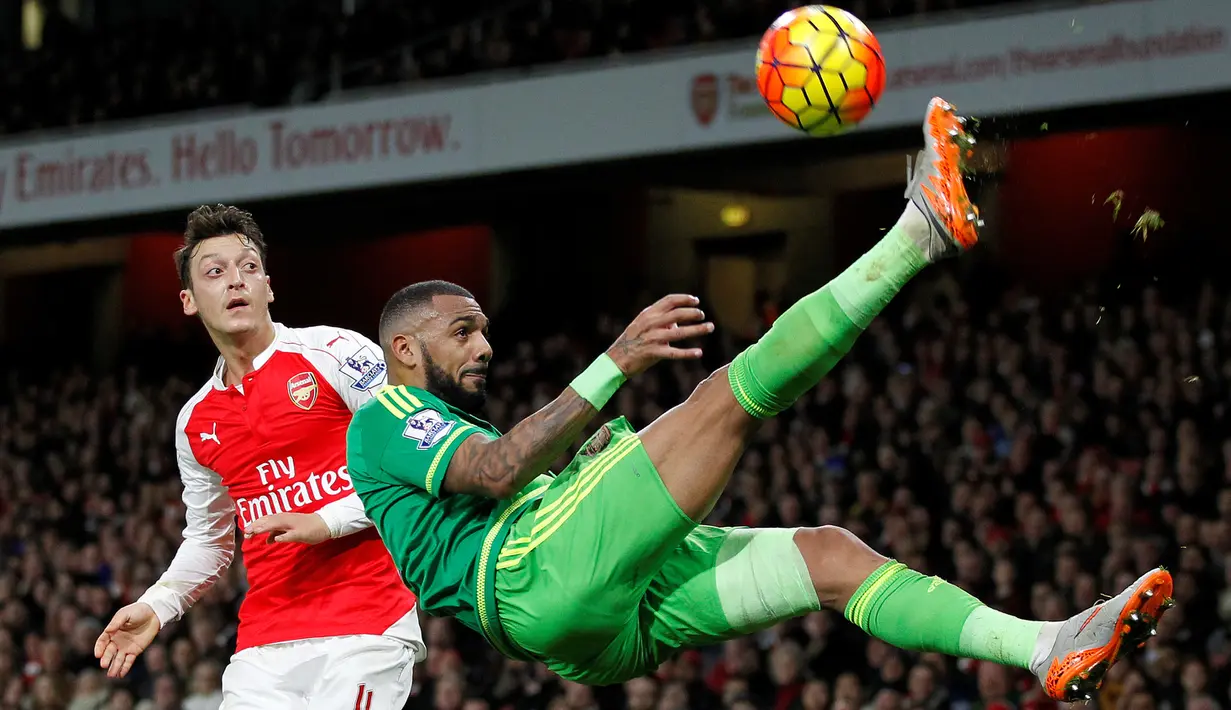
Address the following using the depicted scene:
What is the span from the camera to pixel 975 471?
10.4 m

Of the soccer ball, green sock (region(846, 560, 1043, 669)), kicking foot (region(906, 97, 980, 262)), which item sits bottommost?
green sock (region(846, 560, 1043, 669))

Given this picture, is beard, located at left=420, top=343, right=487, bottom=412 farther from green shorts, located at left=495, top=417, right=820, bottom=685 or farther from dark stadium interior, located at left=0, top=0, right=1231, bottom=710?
dark stadium interior, located at left=0, top=0, right=1231, bottom=710

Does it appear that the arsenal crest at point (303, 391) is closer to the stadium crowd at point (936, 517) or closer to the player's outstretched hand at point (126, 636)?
the player's outstretched hand at point (126, 636)

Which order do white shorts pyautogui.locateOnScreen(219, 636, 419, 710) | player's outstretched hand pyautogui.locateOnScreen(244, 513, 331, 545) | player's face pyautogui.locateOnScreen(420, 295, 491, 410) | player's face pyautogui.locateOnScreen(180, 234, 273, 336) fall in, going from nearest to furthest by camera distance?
player's face pyautogui.locateOnScreen(420, 295, 491, 410), player's outstretched hand pyautogui.locateOnScreen(244, 513, 331, 545), white shorts pyautogui.locateOnScreen(219, 636, 419, 710), player's face pyautogui.locateOnScreen(180, 234, 273, 336)

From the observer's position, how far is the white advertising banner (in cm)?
1133

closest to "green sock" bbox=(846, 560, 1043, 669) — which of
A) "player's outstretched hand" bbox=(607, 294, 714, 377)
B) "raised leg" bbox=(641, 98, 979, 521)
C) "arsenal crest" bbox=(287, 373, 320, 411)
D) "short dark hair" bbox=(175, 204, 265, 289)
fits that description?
"raised leg" bbox=(641, 98, 979, 521)

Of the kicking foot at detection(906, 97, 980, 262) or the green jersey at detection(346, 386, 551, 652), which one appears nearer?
the kicking foot at detection(906, 97, 980, 262)

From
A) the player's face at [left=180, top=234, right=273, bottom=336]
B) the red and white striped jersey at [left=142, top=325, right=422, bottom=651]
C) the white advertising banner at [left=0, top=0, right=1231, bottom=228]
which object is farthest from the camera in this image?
the white advertising banner at [left=0, top=0, right=1231, bottom=228]

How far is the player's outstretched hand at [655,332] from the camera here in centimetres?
411

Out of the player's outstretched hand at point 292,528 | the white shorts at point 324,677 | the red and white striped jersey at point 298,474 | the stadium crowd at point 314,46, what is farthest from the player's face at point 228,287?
the stadium crowd at point 314,46

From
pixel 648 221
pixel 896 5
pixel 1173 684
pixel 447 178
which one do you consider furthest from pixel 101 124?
pixel 1173 684

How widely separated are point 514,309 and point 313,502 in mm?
12965

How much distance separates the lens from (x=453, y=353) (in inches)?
182

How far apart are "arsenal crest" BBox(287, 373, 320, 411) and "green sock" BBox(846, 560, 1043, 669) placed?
197 cm
